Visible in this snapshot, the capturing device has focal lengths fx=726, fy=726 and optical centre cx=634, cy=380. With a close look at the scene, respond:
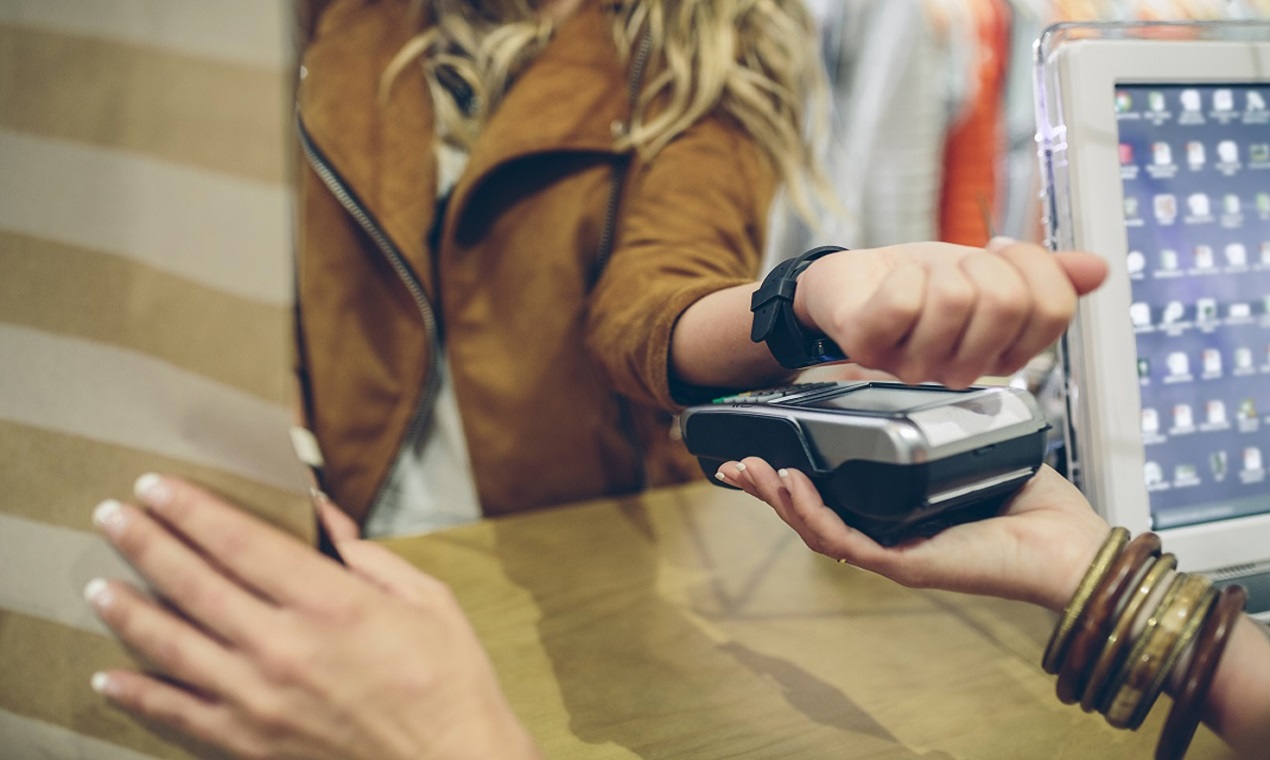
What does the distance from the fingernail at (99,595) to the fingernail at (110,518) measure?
0.02m

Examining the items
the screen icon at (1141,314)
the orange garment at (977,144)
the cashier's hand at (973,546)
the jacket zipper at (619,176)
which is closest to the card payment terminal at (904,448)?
the cashier's hand at (973,546)

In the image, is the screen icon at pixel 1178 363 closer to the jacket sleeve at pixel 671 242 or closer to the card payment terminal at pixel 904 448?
the card payment terminal at pixel 904 448

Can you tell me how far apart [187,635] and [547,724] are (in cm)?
21

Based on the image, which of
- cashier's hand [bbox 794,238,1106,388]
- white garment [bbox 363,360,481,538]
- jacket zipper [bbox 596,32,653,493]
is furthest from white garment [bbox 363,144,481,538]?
cashier's hand [bbox 794,238,1106,388]

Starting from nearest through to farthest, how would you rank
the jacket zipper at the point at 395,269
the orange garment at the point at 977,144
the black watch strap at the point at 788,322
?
the black watch strap at the point at 788,322 < the jacket zipper at the point at 395,269 < the orange garment at the point at 977,144

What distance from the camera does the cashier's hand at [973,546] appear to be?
0.32 m

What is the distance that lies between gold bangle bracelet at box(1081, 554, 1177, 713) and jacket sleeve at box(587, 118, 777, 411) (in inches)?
10.5

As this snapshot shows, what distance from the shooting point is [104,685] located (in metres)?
0.28

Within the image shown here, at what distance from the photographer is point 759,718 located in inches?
16.3

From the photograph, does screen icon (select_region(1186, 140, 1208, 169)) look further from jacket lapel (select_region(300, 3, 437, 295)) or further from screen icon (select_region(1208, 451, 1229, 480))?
jacket lapel (select_region(300, 3, 437, 295))

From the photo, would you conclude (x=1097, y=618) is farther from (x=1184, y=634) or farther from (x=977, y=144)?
(x=977, y=144)

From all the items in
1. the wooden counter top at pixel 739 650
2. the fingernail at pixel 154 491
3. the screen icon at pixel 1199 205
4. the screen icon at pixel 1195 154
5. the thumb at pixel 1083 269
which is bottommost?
the wooden counter top at pixel 739 650

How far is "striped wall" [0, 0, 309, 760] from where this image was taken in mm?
297

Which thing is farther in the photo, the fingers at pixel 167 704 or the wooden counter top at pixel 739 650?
the wooden counter top at pixel 739 650
